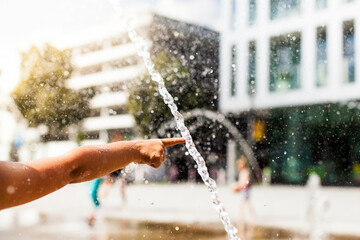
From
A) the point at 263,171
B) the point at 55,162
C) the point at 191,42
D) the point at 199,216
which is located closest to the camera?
the point at 55,162

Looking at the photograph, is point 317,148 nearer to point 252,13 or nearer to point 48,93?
point 252,13

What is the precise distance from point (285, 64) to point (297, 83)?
1145mm

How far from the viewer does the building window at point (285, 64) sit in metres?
21.9

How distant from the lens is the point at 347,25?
21.5 metres

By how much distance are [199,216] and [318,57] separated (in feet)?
47.6

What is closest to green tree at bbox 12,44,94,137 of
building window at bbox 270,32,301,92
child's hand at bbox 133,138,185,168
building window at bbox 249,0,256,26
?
child's hand at bbox 133,138,185,168

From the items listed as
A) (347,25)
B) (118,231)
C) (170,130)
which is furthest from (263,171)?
(118,231)

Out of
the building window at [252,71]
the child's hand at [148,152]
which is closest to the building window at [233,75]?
the building window at [252,71]

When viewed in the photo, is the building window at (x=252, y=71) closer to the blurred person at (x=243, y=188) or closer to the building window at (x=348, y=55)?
the building window at (x=348, y=55)

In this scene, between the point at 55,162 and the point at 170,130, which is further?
the point at 170,130

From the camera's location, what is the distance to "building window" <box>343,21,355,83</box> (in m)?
20.9

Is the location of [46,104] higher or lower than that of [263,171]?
higher

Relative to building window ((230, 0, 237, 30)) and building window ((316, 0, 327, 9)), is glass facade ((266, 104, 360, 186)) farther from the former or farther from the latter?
building window ((230, 0, 237, 30))

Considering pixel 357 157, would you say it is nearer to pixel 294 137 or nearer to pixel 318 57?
pixel 294 137
